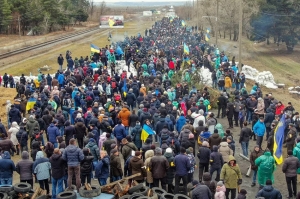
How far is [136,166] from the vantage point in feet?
39.3

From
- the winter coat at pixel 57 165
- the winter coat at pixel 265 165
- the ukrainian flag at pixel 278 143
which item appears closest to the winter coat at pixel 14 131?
the winter coat at pixel 57 165

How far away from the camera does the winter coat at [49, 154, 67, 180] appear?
11.8m

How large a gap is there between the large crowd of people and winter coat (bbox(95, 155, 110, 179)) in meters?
0.03

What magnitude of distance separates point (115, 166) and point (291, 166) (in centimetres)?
497

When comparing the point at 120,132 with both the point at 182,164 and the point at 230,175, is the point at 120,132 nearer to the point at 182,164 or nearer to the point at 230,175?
the point at 182,164

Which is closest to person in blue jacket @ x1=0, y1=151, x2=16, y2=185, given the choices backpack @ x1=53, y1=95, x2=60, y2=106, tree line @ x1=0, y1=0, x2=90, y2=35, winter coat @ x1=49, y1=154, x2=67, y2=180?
winter coat @ x1=49, y1=154, x2=67, y2=180

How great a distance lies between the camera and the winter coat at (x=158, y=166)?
1198cm

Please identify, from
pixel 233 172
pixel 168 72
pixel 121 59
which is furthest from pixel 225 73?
pixel 233 172

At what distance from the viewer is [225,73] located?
25.9 metres

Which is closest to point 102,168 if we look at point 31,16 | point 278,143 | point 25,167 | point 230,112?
point 25,167

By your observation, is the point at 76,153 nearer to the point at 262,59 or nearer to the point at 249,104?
the point at 249,104

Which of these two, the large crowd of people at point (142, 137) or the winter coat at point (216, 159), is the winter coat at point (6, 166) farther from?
the winter coat at point (216, 159)

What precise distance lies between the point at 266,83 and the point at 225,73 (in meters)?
8.26

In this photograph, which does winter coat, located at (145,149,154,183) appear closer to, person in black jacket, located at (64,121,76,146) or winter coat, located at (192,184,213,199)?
winter coat, located at (192,184,213,199)
